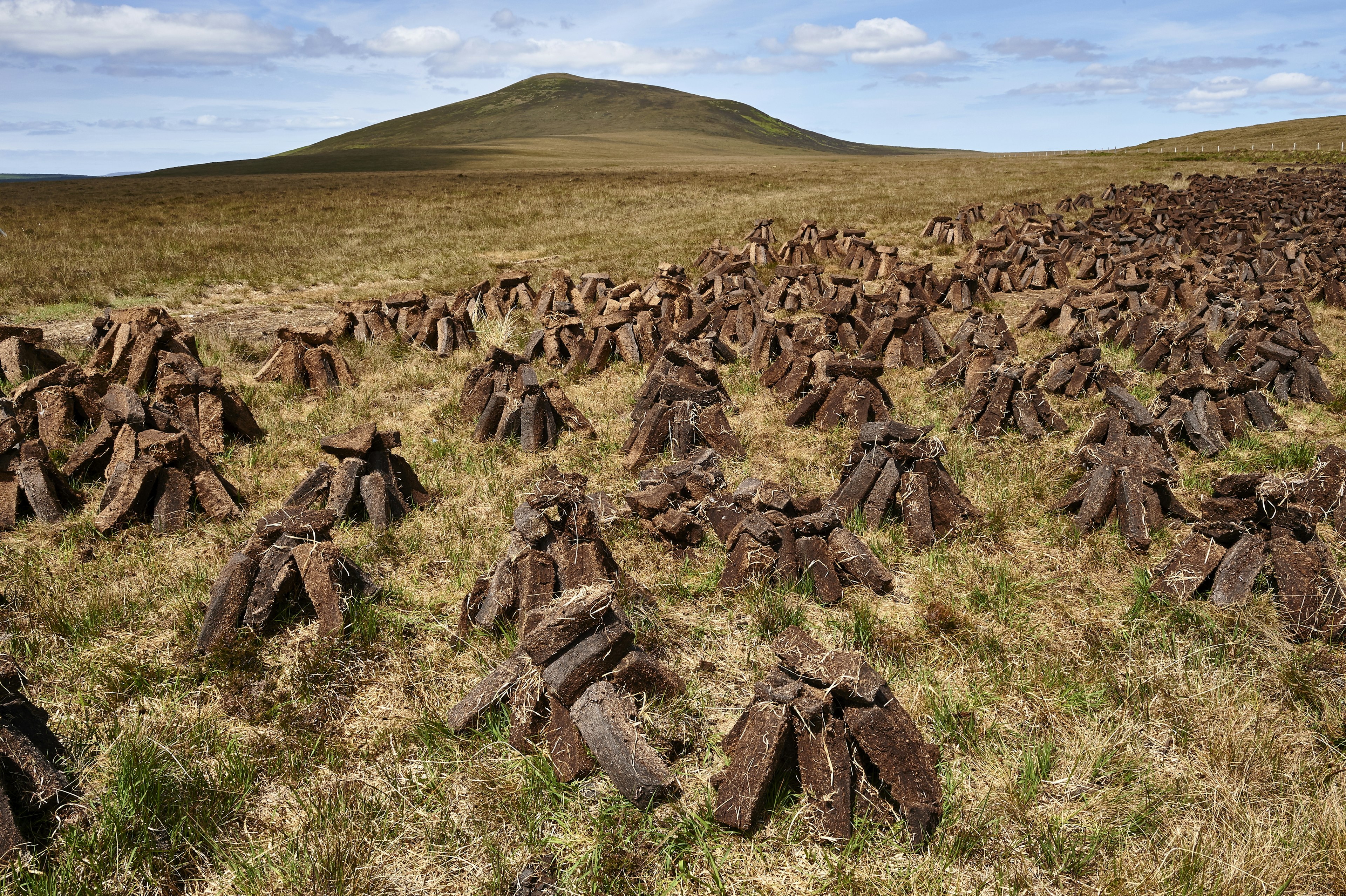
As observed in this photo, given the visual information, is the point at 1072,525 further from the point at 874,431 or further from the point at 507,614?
the point at 507,614

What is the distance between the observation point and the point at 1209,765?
13.4 ft

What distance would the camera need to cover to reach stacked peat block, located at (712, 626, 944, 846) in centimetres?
371

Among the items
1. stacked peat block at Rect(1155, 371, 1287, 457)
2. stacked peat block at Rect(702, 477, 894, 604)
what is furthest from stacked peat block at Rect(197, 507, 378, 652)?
stacked peat block at Rect(1155, 371, 1287, 457)

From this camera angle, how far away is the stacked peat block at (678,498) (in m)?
6.48

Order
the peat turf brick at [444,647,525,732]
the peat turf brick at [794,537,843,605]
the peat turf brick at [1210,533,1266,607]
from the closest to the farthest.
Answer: the peat turf brick at [444,647,525,732] → the peat turf brick at [1210,533,1266,607] → the peat turf brick at [794,537,843,605]

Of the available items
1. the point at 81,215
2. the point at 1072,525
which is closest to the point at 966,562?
the point at 1072,525

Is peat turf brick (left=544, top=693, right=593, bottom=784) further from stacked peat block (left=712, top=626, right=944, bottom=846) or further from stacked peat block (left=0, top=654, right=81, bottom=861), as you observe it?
stacked peat block (left=0, top=654, right=81, bottom=861)

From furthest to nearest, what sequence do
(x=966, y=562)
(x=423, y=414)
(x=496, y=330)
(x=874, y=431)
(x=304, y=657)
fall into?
(x=496, y=330) → (x=423, y=414) → (x=874, y=431) → (x=966, y=562) → (x=304, y=657)

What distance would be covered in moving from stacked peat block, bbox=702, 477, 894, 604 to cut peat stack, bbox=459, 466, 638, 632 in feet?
3.16

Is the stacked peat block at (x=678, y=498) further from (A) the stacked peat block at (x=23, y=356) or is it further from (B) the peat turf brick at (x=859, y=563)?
(A) the stacked peat block at (x=23, y=356)

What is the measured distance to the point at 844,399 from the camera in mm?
9422

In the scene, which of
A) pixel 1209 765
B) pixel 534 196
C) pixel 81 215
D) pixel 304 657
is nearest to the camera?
pixel 1209 765

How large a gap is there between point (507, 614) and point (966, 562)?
3.91 metres

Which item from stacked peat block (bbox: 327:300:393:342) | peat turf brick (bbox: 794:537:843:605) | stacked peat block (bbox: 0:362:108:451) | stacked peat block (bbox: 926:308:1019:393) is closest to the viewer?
peat turf brick (bbox: 794:537:843:605)
